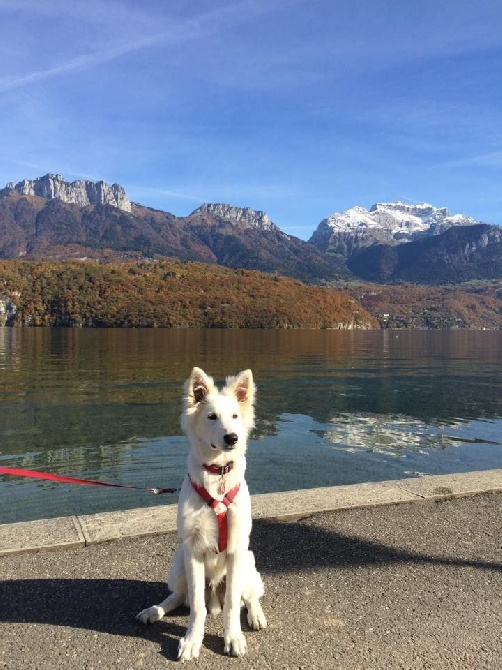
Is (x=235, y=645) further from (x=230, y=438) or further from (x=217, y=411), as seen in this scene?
(x=217, y=411)

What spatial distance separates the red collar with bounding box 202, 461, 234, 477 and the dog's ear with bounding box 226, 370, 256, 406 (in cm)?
49

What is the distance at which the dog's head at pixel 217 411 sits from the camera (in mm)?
4125

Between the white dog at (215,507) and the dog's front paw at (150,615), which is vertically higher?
the white dog at (215,507)

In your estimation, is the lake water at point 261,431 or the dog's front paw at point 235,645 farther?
the lake water at point 261,431

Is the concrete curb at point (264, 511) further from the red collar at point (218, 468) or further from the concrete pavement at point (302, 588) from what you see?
the red collar at point (218, 468)

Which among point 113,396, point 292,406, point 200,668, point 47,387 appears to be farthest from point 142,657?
point 47,387

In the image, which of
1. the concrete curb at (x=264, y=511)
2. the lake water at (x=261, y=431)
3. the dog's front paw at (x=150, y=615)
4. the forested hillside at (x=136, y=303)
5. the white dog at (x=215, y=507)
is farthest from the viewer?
the forested hillside at (x=136, y=303)

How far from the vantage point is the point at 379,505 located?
7.22 meters

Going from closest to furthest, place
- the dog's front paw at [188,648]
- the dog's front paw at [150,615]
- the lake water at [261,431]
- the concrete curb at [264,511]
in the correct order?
1. the dog's front paw at [188,648]
2. the dog's front paw at [150,615]
3. the concrete curb at [264,511]
4. the lake water at [261,431]

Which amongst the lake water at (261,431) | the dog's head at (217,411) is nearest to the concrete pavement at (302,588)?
the dog's head at (217,411)

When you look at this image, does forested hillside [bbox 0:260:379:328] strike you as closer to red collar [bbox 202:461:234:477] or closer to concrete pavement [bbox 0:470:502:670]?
concrete pavement [bbox 0:470:502:670]

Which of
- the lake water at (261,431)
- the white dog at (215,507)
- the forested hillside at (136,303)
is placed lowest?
the lake water at (261,431)

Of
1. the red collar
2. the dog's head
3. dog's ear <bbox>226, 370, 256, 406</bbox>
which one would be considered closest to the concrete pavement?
the red collar

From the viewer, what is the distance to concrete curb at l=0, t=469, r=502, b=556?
5.88 meters
